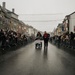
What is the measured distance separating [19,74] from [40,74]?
79 centimetres

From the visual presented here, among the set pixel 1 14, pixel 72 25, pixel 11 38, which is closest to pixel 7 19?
pixel 1 14

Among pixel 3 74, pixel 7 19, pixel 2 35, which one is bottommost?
pixel 3 74

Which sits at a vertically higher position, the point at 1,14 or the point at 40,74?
the point at 1,14

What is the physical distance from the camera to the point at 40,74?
28.4ft

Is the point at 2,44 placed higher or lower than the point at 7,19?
lower

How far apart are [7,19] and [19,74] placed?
89.4m

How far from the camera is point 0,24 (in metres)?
82.6

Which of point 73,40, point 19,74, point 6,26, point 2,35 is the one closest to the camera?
point 19,74

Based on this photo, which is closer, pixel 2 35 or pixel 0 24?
pixel 2 35

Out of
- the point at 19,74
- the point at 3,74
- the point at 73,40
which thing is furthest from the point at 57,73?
the point at 73,40

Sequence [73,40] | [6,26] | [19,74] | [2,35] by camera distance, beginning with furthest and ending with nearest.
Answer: [6,26] → [73,40] → [2,35] → [19,74]

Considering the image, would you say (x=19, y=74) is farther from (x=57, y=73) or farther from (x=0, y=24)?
(x=0, y=24)

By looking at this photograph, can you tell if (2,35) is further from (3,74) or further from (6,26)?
(6,26)

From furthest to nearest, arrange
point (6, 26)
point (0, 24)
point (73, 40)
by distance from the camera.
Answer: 1. point (6, 26)
2. point (0, 24)
3. point (73, 40)
